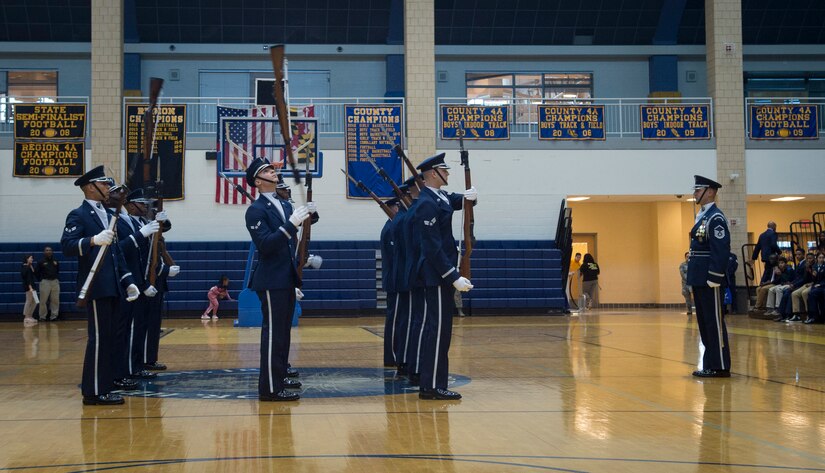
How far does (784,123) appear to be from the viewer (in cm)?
2247

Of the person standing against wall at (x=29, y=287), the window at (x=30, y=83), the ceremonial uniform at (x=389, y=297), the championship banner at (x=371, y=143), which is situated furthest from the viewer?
the window at (x=30, y=83)

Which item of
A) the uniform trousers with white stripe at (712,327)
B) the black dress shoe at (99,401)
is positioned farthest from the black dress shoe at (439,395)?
the uniform trousers with white stripe at (712,327)

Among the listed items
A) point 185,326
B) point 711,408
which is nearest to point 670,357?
point 711,408

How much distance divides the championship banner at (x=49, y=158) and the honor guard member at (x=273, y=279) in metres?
15.9

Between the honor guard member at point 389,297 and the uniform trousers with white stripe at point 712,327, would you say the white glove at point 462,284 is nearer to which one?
the honor guard member at point 389,297

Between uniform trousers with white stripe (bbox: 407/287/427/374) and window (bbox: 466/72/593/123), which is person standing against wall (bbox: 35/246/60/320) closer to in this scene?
window (bbox: 466/72/593/123)

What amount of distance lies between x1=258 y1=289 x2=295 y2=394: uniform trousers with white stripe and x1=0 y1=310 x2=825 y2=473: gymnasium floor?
0.75ft

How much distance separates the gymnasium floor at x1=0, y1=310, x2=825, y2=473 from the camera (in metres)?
4.36

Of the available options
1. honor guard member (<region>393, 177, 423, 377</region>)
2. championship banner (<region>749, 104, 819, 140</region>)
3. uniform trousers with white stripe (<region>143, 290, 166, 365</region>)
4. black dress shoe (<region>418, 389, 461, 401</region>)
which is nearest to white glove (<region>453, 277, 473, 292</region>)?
black dress shoe (<region>418, 389, 461, 401</region>)

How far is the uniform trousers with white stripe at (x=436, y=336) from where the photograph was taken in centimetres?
649

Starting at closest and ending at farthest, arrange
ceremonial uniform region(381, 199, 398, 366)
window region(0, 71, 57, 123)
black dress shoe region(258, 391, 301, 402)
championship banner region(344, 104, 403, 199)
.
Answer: black dress shoe region(258, 391, 301, 402), ceremonial uniform region(381, 199, 398, 366), championship banner region(344, 104, 403, 199), window region(0, 71, 57, 123)

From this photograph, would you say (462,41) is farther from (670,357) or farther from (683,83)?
(670,357)

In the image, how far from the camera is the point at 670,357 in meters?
9.62

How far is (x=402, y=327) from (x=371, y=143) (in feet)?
45.4
